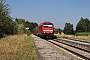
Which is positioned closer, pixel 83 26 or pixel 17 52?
pixel 17 52

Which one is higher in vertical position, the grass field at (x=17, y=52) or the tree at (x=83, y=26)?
the tree at (x=83, y=26)

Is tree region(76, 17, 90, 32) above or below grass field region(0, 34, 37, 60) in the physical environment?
above

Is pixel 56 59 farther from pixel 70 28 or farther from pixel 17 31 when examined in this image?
pixel 70 28

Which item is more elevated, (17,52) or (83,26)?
(83,26)

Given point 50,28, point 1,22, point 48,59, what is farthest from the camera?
point 50,28

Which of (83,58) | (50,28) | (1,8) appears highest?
(1,8)

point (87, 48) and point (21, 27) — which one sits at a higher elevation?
point (21, 27)

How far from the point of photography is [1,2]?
38.8m

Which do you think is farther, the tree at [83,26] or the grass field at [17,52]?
the tree at [83,26]

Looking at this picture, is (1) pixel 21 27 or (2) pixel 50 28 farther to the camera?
(1) pixel 21 27

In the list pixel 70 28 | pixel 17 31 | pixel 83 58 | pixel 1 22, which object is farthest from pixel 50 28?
pixel 70 28

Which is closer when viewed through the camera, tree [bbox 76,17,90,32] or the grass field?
the grass field

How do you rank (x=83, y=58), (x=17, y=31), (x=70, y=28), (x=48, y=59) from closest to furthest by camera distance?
(x=48, y=59), (x=83, y=58), (x=17, y=31), (x=70, y=28)

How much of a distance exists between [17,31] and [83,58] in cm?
4380
